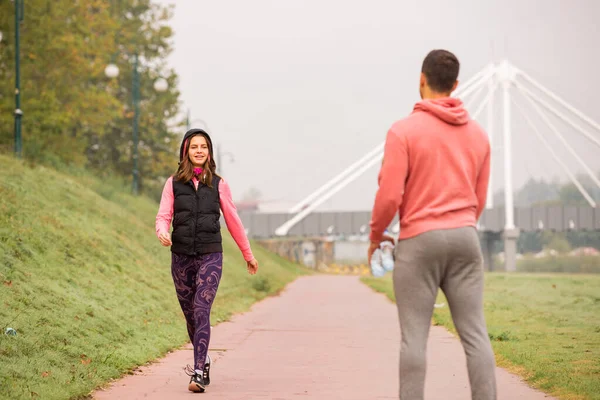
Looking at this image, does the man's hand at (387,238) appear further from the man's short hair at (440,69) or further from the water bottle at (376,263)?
the man's short hair at (440,69)

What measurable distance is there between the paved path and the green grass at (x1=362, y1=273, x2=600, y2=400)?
0.29 m

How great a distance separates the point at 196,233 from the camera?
7.60 metres

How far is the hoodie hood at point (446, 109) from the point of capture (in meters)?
4.98

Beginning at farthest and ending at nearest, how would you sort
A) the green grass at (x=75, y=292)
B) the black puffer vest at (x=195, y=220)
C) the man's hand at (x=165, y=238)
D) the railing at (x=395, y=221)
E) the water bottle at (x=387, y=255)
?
the railing at (x=395, y=221), the green grass at (x=75, y=292), the black puffer vest at (x=195, y=220), the man's hand at (x=165, y=238), the water bottle at (x=387, y=255)

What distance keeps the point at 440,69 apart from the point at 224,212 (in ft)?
10.2

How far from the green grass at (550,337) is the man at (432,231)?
2.48 m

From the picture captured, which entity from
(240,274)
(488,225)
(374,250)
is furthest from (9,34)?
(488,225)

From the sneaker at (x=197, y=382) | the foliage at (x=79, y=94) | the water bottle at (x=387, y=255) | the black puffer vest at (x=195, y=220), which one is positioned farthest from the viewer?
the foliage at (x=79, y=94)

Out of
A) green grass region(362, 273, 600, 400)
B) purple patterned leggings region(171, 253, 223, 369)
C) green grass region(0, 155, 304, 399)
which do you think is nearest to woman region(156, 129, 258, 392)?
purple patterned leggings region(171, 253, 223, 369)

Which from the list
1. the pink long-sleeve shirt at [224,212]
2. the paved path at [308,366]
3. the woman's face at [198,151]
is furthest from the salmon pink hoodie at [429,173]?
the woman's face at [198,151]

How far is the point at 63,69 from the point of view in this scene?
33719 mm

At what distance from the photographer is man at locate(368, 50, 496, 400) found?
4.89 metres

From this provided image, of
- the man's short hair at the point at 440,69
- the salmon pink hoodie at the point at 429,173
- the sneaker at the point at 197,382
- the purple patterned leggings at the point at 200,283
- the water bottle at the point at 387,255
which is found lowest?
the sneaker at the point at 197,382

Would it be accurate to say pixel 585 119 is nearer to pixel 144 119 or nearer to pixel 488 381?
pixel 144 119
